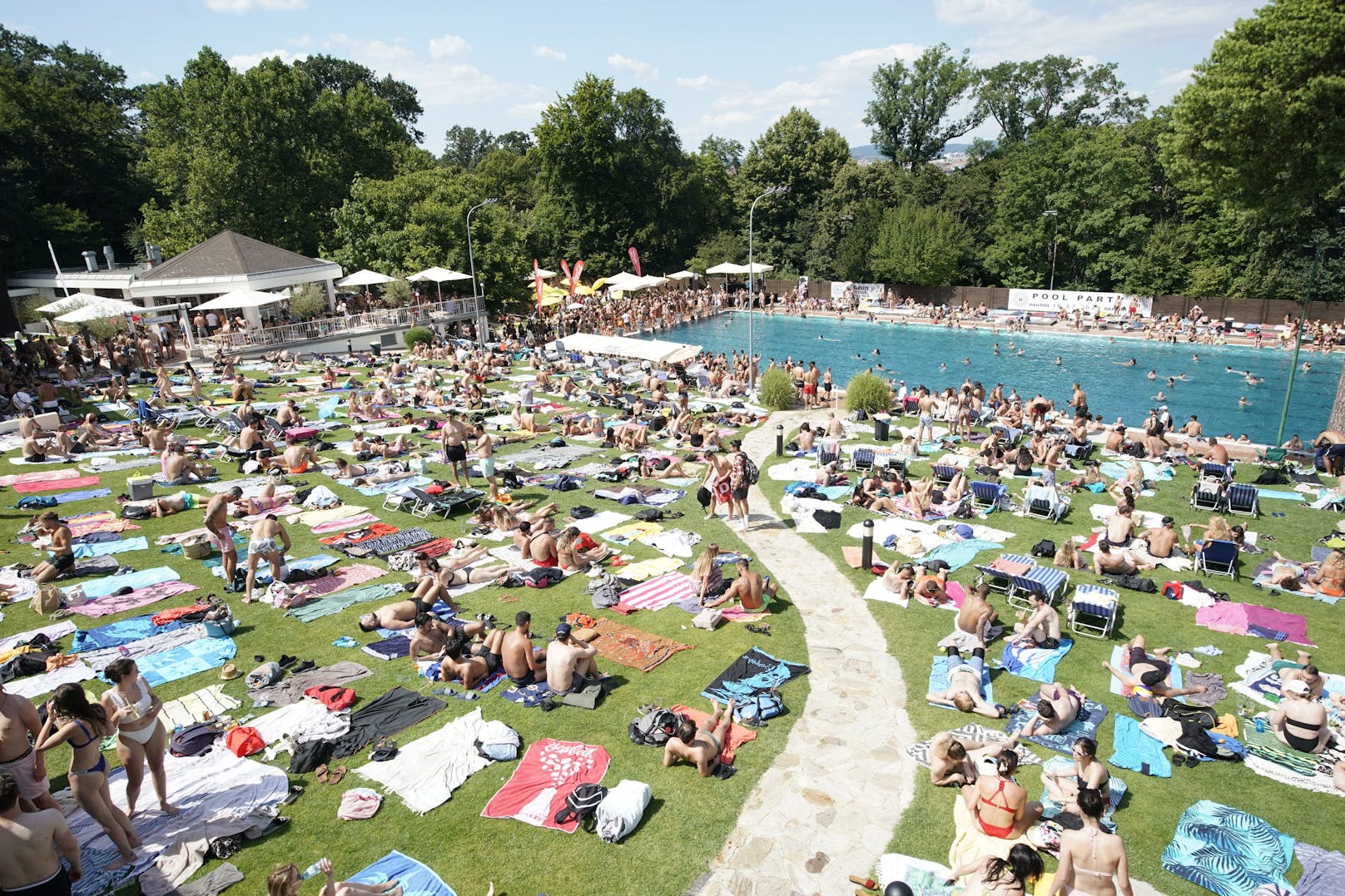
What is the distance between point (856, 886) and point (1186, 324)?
4359cm

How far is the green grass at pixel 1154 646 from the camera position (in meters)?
6.90

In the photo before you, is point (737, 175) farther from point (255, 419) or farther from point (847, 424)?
point (255, 419)

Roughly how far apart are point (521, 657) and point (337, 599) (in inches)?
158

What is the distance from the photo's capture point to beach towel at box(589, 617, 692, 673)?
9732 mm

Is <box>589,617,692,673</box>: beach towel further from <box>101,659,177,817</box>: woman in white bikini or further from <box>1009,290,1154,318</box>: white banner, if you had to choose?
<box>1009,290,1154,318</box>: white banner

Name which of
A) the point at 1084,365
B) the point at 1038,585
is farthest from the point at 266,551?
the point at 1084,365

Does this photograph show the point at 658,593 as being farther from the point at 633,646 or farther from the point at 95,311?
the point at 95,311

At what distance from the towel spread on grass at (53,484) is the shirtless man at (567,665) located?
13.3m

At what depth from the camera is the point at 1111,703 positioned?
351 inches

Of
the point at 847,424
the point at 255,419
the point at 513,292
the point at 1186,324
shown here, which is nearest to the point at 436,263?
the point at 513,292

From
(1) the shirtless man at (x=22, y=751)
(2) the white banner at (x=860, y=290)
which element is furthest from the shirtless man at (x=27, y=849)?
(2) the white banner at (x=860, y=290)

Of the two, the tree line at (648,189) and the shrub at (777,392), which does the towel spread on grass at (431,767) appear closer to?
the shrub at (777,392)

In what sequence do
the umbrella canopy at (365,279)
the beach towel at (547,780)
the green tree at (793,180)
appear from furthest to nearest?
the green tree at (793,180)
the umbrella canopy at (365,279)
the beach towel at (547,780)

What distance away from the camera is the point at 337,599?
1142cm
